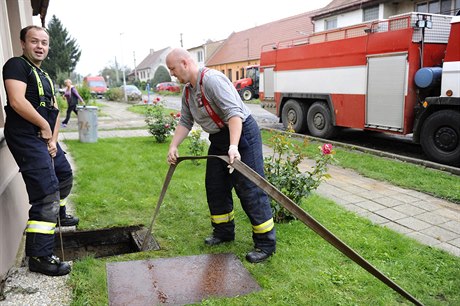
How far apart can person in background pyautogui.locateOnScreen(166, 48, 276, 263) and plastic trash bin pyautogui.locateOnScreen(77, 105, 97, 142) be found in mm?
6672

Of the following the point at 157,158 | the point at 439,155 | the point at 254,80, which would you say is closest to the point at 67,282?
the point at 157,158

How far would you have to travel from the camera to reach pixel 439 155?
747cm

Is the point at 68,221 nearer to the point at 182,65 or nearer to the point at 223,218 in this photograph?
the point at 223,218

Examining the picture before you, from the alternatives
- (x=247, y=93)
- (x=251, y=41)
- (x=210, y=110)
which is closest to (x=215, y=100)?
(x=210, y=110)

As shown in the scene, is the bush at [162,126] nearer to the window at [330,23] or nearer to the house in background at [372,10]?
the house in background at [372,10]

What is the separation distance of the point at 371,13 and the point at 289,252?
74.0 ft

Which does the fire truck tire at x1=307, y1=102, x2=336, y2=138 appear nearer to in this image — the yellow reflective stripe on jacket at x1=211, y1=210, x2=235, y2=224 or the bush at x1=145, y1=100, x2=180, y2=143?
the bush at x1=145, y1=100, x2=180, y2=143

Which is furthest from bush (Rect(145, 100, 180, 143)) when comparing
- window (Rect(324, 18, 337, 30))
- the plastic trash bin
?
window (Rect(324, 18, 337, 30))

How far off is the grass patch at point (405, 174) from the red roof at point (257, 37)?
24.8 metres

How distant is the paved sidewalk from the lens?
4.16m

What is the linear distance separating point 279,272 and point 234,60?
39.7m

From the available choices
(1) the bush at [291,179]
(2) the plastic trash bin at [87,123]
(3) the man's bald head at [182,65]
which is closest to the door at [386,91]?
(1) the bush at [291,179]

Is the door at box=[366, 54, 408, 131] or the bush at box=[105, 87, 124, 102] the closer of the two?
the door at box=[366, 54, 408, 131]

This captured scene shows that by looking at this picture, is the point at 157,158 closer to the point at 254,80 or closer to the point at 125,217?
the point at 125,217
